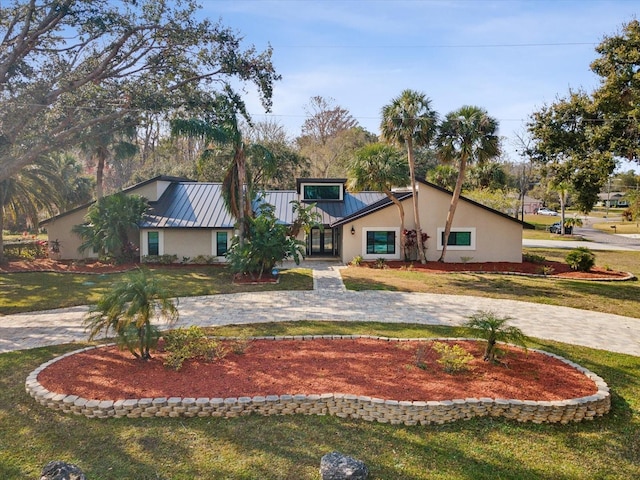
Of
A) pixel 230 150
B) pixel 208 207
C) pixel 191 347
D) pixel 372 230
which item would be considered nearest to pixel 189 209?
pixel 208 207

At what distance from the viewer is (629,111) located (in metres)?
12.6

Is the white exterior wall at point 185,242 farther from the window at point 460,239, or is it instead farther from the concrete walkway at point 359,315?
the window at point 460,239

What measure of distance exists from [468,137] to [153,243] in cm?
1513

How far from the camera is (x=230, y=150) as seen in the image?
15977 millimetres

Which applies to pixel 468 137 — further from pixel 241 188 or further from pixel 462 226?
pixel 241 188

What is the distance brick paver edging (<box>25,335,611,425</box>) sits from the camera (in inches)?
238

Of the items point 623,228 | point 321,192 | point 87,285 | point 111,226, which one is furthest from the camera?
point 623,228

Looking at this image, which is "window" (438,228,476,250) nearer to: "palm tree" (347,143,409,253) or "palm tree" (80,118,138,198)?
"palm tree" (347,143,409,253)

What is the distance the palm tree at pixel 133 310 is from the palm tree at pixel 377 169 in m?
12.9

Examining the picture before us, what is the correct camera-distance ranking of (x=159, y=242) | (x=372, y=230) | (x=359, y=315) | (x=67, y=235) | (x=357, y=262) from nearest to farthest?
(x=359, y=315), (x=357, y=262), (x=159, y=242), (x=372, y=230), (x=67, y=235)

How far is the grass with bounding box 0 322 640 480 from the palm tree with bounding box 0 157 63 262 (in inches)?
702

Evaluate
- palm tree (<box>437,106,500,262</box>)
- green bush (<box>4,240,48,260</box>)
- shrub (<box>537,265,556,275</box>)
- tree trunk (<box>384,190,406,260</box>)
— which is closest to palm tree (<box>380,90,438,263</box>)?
palm tree (<box>437,106,500,262</box>)

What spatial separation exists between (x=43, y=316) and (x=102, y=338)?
11.4 ft

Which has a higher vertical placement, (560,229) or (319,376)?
(560,229)
